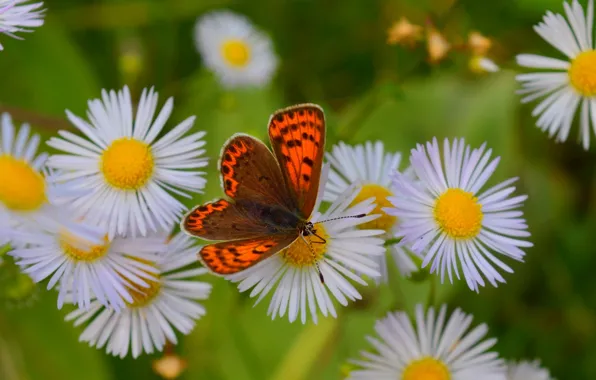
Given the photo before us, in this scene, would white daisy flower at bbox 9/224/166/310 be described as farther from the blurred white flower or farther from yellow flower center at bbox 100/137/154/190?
the blurred white flower

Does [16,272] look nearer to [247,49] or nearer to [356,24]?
[247,49]

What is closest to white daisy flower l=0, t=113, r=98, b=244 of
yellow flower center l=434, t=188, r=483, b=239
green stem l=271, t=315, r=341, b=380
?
yellow flower center l=434, t=188, r=483, b=239

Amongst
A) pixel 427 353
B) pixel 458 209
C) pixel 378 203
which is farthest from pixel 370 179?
pixel 427 353

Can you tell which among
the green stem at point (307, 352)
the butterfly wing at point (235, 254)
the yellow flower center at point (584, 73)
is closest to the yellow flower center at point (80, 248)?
the butterfly wing at point (235, 254)

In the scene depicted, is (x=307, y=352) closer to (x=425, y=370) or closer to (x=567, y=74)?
(x=425, y=370)

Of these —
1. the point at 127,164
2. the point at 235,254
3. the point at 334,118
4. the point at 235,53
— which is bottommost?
the point at 235,254

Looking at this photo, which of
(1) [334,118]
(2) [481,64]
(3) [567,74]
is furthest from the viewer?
(1) [334,118]

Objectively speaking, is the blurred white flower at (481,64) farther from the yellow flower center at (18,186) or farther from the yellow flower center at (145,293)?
the yellow flower center at (18,186)
